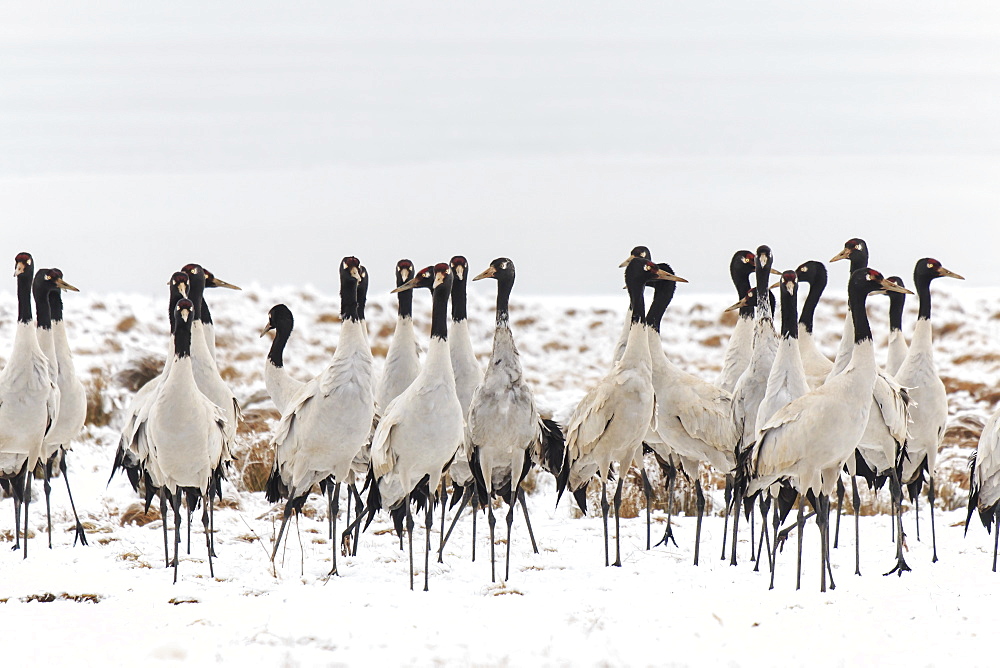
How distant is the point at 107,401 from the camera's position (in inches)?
557

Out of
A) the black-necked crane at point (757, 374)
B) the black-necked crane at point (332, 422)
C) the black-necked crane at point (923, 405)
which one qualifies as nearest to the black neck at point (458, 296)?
the black-necked crane at point (332, 422)

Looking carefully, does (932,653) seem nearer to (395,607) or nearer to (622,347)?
(395,607)

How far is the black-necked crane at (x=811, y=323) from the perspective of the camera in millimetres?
8367

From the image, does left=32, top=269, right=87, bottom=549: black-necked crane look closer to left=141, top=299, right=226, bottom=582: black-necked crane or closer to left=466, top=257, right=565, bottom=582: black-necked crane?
left=141, top=299, right=226, bottom=582: black-necked crane

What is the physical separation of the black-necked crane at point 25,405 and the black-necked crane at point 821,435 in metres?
5.60

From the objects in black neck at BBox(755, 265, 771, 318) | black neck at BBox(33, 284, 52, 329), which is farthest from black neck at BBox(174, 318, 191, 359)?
black neck at BBox(755, 265, 771, 318)

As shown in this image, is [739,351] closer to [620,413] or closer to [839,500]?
[839,500]

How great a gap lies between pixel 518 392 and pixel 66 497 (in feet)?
20.3

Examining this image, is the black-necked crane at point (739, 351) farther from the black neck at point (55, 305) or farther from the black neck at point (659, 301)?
the black neck at point (55, 305)

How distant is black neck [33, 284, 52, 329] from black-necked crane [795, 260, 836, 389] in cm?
669

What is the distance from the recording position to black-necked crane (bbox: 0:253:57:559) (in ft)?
25.9

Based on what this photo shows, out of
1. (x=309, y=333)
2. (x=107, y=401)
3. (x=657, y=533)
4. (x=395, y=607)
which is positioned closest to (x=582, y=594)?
(x=395, y=607)

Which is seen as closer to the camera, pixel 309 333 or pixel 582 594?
pixel 582 594

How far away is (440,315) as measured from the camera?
684 centimetres
